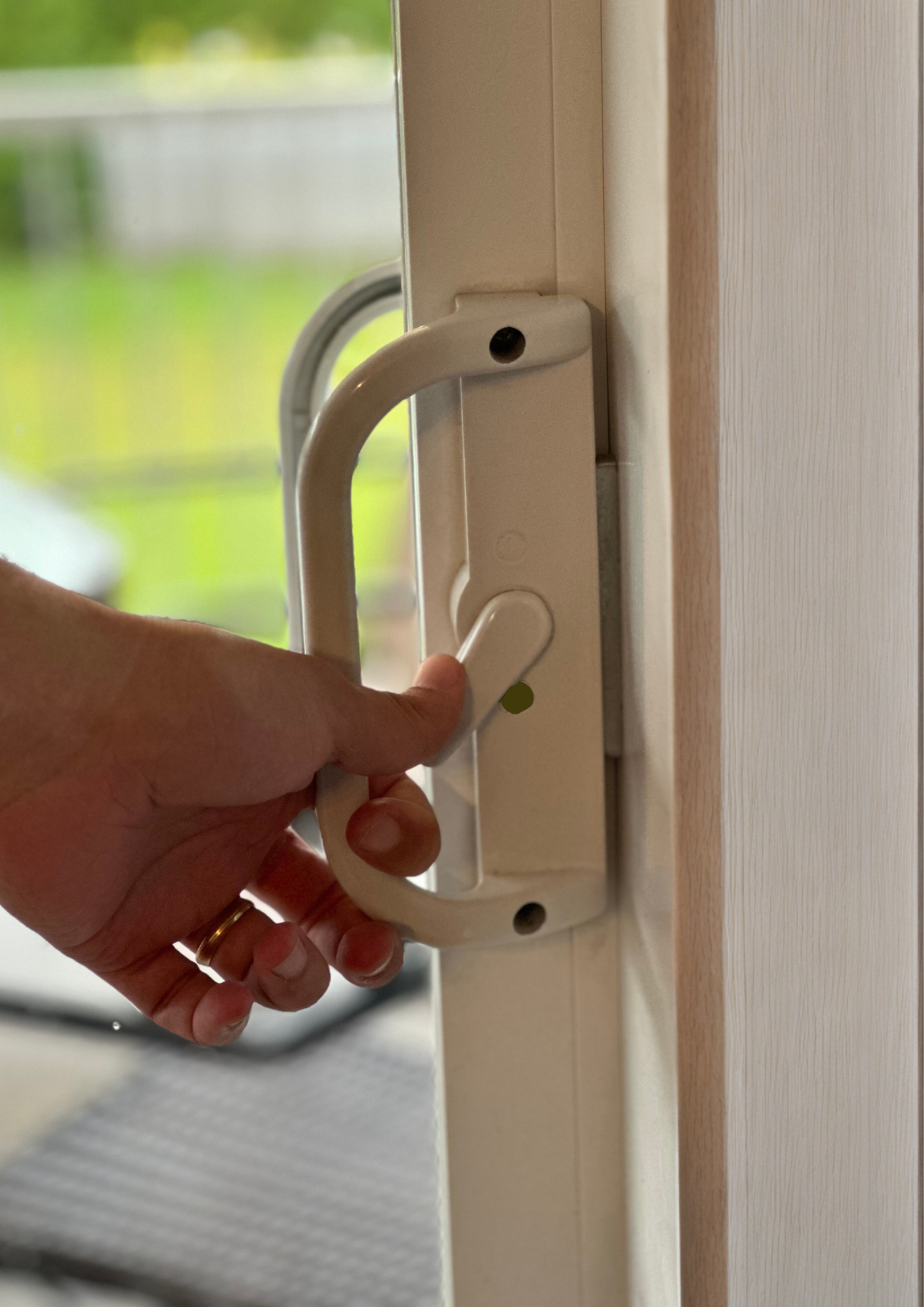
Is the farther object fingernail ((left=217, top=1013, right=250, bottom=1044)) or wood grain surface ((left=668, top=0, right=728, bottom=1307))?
fingernail ((left=217, top=1013, right=250, bottom=1044))

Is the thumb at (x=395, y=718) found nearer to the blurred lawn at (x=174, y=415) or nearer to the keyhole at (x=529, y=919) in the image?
the keyhole at (x=529, y=919)

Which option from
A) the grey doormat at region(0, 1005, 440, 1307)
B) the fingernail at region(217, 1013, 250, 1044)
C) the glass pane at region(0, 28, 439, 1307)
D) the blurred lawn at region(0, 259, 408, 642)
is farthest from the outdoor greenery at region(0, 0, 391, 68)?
the grey doormat at region(0, 1005, 440, 1307)

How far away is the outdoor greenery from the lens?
695 millimetres

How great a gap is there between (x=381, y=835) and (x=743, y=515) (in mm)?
215

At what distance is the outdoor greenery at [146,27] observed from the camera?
0.69m

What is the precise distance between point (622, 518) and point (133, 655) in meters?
0.20

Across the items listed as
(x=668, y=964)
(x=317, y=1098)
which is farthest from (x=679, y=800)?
(x=317, y=1098)

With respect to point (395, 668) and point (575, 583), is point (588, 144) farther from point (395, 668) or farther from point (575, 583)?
point (395, 668)

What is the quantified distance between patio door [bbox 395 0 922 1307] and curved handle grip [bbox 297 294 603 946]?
0.03 m

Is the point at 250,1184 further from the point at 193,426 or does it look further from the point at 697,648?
the point at 697,648

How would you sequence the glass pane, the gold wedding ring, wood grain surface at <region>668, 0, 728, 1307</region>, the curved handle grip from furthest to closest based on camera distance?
the glass pane < the gold wedding ring < the curved handle grip < wood grain surface at <region>668, 0, 728, 1307</region>

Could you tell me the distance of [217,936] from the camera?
21.0 inches

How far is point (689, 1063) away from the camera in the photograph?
37 cm

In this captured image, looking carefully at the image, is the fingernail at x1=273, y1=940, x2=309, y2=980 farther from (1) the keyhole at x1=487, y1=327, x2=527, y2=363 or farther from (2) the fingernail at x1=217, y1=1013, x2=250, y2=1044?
(1) the keyhole at x1=487, y1=327, x2=527, y2=363
